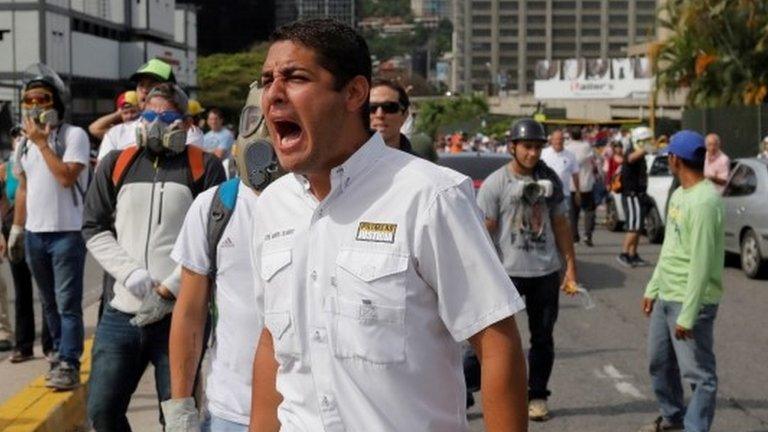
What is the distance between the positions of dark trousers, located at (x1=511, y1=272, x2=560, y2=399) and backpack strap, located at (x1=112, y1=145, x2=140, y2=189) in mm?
3361

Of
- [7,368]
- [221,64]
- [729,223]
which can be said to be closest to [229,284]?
[7,368]

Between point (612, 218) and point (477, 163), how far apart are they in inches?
392

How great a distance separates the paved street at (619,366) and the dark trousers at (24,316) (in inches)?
7.5

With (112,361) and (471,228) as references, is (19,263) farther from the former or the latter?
(471,228)

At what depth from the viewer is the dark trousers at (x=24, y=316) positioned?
9789 millimetres

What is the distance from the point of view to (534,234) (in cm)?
879

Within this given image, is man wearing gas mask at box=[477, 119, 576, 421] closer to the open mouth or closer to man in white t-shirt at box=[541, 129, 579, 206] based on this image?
the open mouth

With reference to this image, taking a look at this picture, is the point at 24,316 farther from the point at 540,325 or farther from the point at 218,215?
the point at 218,215

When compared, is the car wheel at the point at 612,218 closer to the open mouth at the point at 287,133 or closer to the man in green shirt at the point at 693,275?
the man in green shirt at the point at 693,275

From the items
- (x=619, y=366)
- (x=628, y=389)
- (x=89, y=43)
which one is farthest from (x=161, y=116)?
(x=89, y=43)

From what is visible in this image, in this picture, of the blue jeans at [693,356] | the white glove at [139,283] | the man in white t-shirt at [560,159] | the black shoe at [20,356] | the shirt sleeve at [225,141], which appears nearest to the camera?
the white glove at [139,283]

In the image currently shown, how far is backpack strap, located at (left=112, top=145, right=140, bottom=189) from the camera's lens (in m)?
5.84

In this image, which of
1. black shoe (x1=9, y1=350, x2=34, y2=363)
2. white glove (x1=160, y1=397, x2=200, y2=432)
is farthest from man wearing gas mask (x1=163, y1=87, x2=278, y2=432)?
black shoe (x1=9, y1=350, x2=34, y2=363)

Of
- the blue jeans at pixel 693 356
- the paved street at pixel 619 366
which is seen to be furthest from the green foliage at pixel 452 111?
the blue jeans at pixel 693 356
